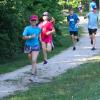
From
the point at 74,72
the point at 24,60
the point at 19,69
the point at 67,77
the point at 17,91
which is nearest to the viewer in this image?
the point at 17,91

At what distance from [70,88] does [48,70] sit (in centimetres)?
336

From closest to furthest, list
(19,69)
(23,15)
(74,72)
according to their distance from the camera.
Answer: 1. (74,72)
2. (19,69)
3. (23,15)

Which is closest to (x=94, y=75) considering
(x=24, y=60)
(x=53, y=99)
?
(x=53, y=99)

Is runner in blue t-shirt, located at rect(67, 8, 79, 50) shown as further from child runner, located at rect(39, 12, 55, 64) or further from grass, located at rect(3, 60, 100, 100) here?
grass, located at rect(3, 60, 100, 100)

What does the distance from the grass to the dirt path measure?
375 mm

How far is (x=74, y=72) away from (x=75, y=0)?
2811 cm

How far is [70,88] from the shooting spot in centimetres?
1115

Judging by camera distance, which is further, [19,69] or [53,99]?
[19,69]

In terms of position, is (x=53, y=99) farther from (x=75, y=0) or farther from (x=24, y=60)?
(x=75, y=0)

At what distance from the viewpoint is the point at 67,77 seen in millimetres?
12859

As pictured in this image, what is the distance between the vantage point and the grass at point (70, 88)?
10047 mm

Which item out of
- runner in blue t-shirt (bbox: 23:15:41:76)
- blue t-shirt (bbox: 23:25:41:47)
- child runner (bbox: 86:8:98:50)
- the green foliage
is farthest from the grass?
child runner (bbox: 86:8:98:50)

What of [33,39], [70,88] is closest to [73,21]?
[33,39]

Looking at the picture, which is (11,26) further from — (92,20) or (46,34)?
(92,20)
